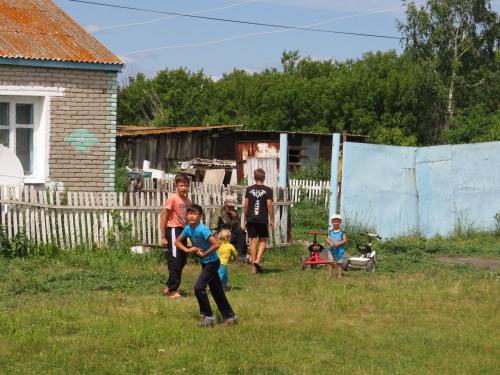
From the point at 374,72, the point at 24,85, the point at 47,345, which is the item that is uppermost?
the point at 374,72

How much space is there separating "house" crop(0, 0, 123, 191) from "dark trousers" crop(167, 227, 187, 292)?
614 cm

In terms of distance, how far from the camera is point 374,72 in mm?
60438

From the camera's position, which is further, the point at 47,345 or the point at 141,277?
the point at 141,277

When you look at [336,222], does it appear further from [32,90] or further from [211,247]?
[32,90]

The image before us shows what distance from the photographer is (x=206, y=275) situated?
30.7 ft

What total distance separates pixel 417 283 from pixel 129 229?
495 centimetres

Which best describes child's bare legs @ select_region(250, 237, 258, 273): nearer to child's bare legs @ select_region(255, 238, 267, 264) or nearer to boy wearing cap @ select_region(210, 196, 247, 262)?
child's bare legs @ select_region(255, 238, 267, 264)

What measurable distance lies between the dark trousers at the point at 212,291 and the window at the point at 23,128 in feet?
27.0

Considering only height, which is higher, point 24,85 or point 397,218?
point 24,85

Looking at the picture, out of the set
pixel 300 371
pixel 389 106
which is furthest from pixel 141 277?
pixel 389 106

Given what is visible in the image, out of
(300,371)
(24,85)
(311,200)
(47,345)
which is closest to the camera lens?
(300,371)

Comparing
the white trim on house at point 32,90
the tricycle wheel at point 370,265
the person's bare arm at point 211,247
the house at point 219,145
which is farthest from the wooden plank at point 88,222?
the house at point 219,145

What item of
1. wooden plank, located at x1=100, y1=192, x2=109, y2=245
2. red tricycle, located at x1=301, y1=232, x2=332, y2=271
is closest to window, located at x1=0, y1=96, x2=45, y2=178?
wooden plank, located at x1=100, y1=192, x2=109, y2=245

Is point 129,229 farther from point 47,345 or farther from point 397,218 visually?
point 47,345
